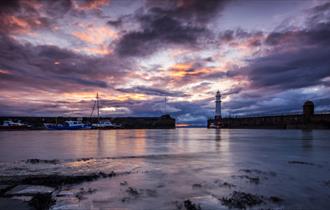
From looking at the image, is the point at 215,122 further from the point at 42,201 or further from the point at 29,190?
the point at 42,201

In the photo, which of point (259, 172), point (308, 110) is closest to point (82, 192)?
point (259, 172)

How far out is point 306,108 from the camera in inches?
3413

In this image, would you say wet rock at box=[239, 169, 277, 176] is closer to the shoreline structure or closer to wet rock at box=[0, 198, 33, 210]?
wet rock at box=[0, 198, 33, 210]

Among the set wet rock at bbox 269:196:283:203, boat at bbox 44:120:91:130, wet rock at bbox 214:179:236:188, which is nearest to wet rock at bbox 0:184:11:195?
wet rock at bbox 214:179:236:188

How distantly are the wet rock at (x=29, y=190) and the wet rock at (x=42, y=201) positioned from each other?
486 mm

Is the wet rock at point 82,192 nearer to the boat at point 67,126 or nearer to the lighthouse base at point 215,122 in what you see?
the boat at point 67,126

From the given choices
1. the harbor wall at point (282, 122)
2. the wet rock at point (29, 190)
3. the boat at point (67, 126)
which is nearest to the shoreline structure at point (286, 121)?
the harbor wall at point (282, 122)

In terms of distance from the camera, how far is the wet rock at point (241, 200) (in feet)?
21.1

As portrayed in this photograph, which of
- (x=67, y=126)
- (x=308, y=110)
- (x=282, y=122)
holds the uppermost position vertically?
(x=308, y=110)

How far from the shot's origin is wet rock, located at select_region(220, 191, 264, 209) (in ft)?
21.1

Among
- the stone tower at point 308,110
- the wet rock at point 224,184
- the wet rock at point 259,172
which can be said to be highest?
the stone tower at point 308,110

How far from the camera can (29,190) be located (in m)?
7.49

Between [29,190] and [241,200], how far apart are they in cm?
604

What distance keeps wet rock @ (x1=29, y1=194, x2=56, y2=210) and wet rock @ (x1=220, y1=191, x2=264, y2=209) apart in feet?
14.3
